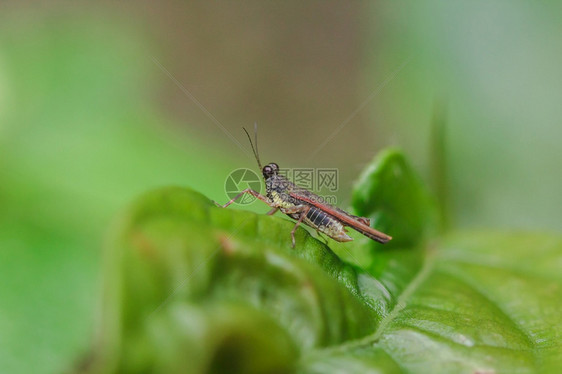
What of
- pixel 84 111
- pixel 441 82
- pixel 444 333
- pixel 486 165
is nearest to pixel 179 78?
pixel 84 111

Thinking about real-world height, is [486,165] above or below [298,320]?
above

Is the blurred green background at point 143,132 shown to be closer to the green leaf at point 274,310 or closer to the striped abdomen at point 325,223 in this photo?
the striped abdomen at point 325,223

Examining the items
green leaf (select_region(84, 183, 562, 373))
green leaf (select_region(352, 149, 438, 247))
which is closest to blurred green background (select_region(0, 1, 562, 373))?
green leaf (select_region(352, 149, 438, 247))

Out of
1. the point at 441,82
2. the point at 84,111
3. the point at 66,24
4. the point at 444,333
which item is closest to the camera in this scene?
the point at 444,333

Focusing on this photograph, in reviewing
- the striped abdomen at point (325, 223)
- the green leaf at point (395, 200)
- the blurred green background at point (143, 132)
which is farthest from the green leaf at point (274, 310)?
the blurred green background at point (143, 132)

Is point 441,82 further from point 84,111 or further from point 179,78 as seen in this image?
point 179,78
